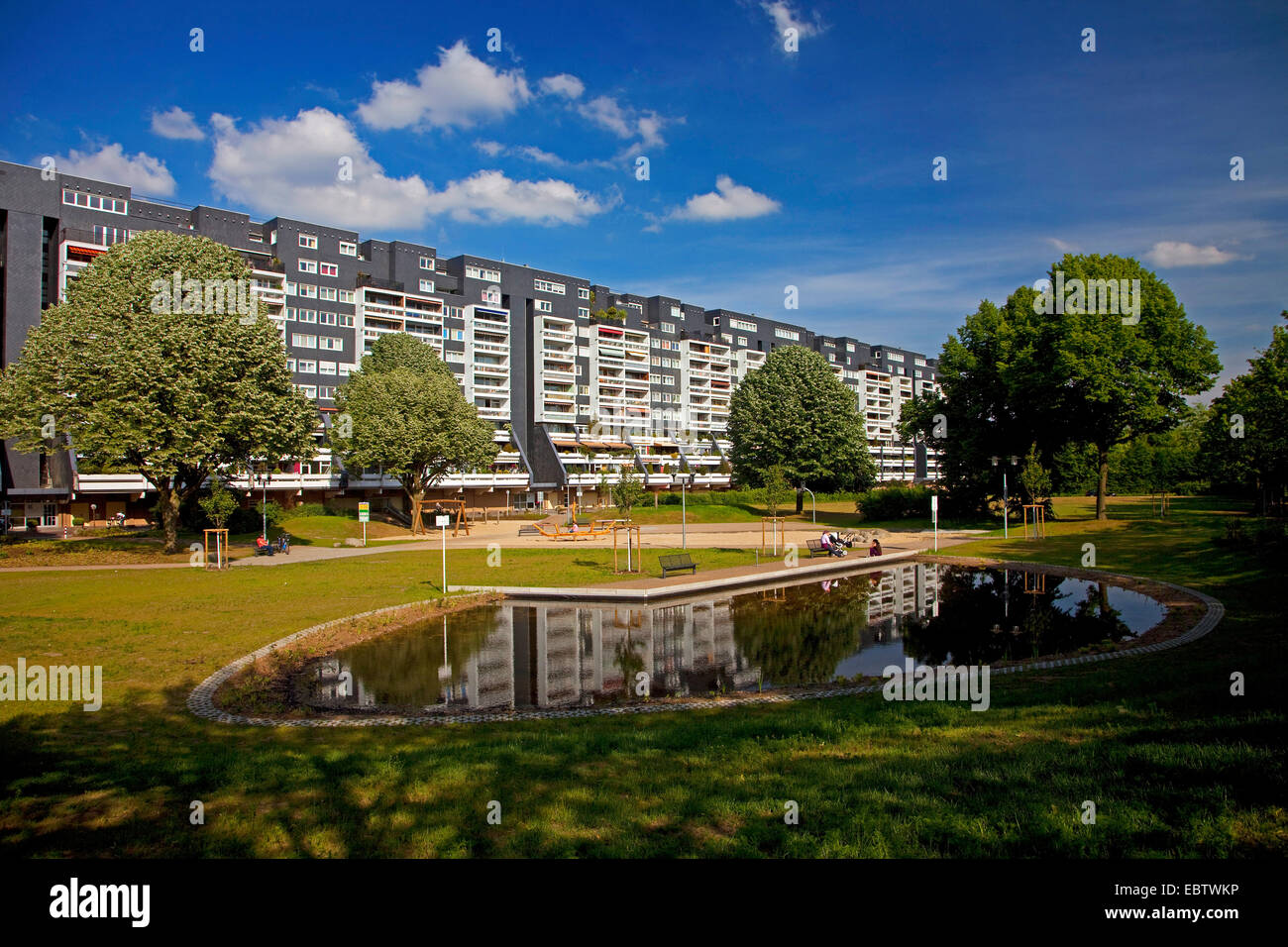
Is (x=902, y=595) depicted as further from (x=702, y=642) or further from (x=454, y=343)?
(x=454, y=343)

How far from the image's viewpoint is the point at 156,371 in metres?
31.3

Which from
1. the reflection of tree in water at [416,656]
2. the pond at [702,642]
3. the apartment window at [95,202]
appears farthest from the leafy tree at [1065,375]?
the apartment window at [95,202]

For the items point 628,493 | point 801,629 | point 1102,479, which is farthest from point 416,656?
point 1102,479

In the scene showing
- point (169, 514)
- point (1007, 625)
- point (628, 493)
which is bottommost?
point (1007, 625)

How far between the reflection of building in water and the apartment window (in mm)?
69385

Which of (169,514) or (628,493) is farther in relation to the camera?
(628,493)

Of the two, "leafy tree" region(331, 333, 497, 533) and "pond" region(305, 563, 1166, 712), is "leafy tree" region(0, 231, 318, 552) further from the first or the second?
"pond" region(305, 563, 1166, 712)

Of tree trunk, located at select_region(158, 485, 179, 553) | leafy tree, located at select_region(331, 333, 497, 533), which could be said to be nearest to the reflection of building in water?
tree trunk, located at select_region(158, 485, 179, 553)

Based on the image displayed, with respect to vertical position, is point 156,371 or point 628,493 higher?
point 156,371

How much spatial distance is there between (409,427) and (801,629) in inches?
1628

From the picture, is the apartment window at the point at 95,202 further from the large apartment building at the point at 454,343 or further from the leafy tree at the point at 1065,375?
the leafy tree at the point at 1065,375

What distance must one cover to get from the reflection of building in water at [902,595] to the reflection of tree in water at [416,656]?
1071 centimetres

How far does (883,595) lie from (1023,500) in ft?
100
